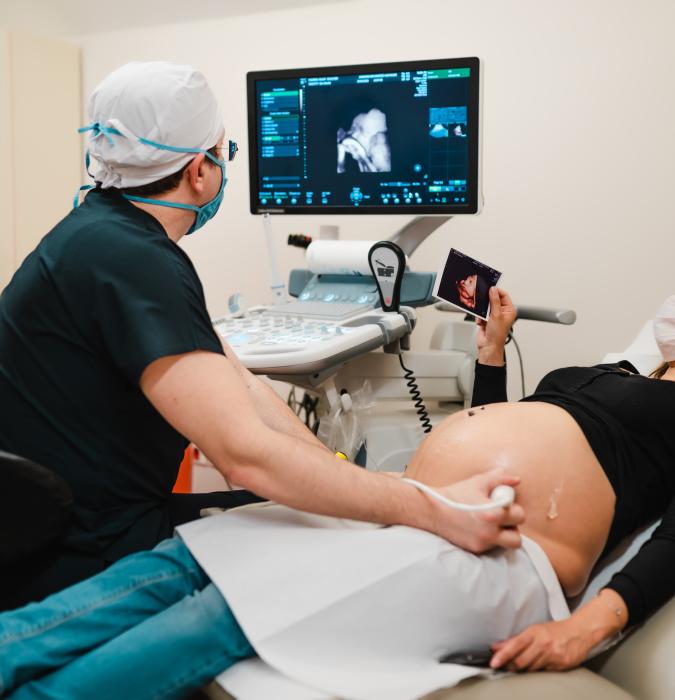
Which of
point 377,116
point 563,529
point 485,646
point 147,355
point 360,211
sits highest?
point 377,116

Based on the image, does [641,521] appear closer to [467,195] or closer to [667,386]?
[667,386]

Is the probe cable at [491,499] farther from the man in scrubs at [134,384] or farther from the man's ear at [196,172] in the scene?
the man's ear at [196,172]

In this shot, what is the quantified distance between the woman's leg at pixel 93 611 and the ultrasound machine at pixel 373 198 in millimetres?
945

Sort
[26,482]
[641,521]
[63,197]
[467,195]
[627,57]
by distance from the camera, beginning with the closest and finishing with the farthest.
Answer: [26,482] < [641,521] < [467,195] < [627,57] < [63,197]

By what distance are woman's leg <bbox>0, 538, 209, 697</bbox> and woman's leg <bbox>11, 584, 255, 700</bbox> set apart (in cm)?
3

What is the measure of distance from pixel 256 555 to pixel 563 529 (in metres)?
0.51

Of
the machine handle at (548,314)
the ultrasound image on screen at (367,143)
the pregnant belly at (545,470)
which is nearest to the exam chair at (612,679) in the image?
the pregnant belly at (545,470)

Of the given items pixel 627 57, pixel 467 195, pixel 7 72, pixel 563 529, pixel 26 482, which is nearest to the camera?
pixel 26 482

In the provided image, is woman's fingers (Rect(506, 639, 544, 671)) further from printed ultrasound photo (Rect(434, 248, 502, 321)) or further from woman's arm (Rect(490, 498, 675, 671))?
printed ultrasound photo (Rect(434, 248, 502, 321))

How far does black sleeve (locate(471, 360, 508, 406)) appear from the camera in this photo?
1.87 m

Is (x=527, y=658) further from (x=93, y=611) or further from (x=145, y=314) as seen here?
(x=145, y=314)

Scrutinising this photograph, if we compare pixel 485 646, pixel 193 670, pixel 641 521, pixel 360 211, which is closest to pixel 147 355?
pixel 193 670

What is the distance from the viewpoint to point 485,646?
4.01 ft

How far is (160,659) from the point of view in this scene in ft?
3.59
